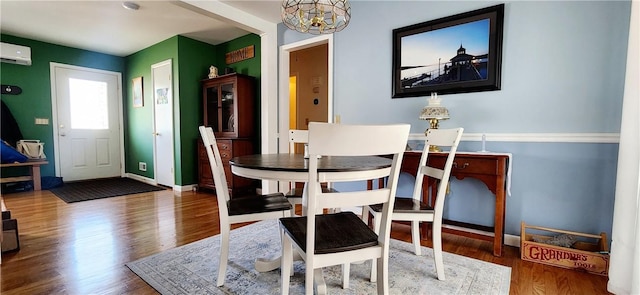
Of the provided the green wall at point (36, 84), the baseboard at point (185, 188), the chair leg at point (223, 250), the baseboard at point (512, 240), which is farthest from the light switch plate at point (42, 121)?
the baseboard at point (512, 240)

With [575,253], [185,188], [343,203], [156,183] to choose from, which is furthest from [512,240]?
[156,183]

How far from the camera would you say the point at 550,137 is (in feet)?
6.72

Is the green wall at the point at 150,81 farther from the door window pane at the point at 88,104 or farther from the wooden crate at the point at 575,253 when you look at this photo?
the wooden crate at the point at 575,253

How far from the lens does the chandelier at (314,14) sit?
6.13 ft

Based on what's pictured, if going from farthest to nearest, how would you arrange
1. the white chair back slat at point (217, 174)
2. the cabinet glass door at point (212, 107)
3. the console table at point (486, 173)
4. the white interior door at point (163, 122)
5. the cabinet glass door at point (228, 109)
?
the white interior door at point (163, 122) → the cabinet glass door at point (212, 107) → the cabinet glass door at point (228, 109) → the console table at point (486, 173) → the white chair back slat at point (217, 174)

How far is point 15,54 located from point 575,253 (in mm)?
6863

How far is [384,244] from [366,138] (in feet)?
1.54

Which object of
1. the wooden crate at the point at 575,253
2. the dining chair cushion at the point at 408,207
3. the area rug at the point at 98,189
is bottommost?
the area rug at the point at 98,189

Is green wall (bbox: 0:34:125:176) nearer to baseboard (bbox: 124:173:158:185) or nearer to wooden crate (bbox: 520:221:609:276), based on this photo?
baseboard (bbox: 124:173:158:185)

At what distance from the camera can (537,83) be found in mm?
2088

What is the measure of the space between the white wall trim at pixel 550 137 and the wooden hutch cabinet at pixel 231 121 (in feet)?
9.02

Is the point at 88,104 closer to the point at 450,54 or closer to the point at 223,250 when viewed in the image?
the point at 223,250

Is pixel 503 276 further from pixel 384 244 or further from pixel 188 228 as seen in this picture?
pixel 188 228

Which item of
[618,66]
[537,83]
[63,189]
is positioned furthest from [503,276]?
[63,189]
